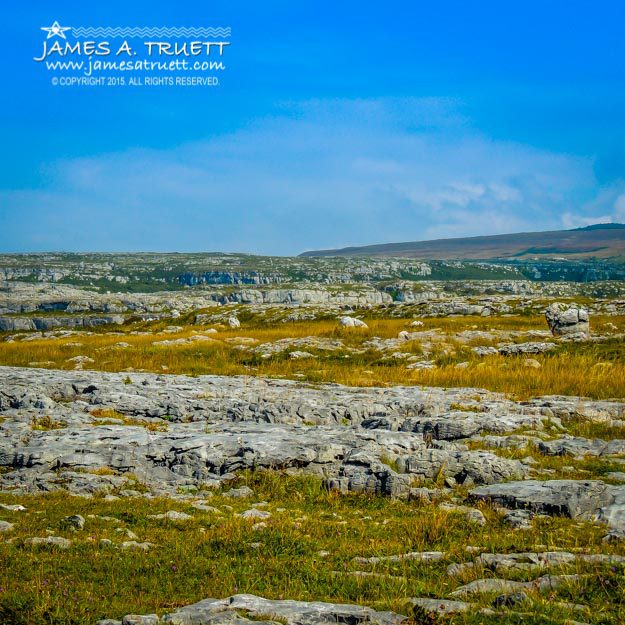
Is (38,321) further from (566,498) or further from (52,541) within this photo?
(566,498)

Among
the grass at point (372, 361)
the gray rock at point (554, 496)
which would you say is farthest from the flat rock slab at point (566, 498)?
the grass at point (372, 361)

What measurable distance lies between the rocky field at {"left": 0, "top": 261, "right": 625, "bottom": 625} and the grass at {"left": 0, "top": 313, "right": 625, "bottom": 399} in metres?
0.34

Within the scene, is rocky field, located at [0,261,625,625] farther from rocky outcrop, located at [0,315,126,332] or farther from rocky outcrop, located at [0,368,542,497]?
rocky outcrop, located at [0,315,126,332]

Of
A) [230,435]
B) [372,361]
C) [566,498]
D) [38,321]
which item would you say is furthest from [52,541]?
[38,321]

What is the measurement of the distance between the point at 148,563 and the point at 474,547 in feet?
16.9

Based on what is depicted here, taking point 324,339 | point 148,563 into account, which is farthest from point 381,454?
point 324,339

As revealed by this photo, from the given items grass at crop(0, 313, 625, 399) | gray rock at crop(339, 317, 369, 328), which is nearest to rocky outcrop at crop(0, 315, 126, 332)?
grass at crop(0, 313, 625, 399)

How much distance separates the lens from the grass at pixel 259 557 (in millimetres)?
6652

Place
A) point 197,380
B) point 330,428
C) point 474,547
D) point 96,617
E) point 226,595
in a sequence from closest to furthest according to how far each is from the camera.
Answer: point 96,617
point 226,595
point 474,547
point 330,428
point 197,380

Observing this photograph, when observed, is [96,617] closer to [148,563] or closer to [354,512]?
[148,563]

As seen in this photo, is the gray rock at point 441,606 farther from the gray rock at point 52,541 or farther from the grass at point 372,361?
the grass at point 372,361

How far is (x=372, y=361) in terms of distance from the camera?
33531 millimetres

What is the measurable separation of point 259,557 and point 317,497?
3.95 metres

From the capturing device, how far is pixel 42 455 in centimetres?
1382
